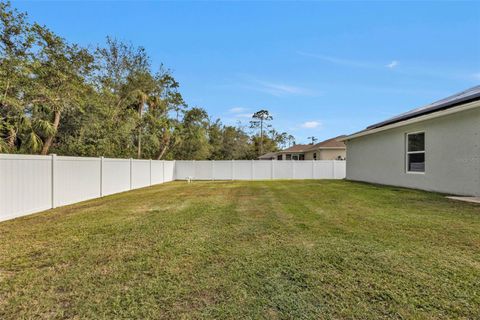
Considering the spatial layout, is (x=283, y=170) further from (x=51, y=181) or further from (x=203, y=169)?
(x=51, y=181)

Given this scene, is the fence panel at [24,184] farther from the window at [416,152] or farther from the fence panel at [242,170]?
the fence panel at [242,170]

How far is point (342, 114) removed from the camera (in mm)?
23203

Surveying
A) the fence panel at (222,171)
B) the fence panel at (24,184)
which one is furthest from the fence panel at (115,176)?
the fence panel at (222,171)

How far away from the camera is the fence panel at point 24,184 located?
16.8ft

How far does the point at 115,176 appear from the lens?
10289 millimetres

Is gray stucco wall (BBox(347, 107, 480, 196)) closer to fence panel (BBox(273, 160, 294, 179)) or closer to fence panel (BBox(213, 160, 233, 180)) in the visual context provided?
fence panel (BBox(273, 160, 294, 179))

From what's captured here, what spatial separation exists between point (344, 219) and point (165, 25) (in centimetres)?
1170

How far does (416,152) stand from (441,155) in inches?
54.0

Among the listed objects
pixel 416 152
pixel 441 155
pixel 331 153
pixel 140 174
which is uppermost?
pixel 331 153

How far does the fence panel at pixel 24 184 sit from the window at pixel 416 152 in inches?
469

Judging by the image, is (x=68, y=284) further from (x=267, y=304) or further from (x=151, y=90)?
(x=151, y=90)

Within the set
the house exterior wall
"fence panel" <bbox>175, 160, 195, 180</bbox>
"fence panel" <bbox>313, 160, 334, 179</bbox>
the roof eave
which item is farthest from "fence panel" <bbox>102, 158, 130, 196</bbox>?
the house exterior wall

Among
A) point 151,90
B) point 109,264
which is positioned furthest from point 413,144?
point 151,90

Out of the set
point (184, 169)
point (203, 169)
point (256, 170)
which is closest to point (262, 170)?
point (256, 170)
